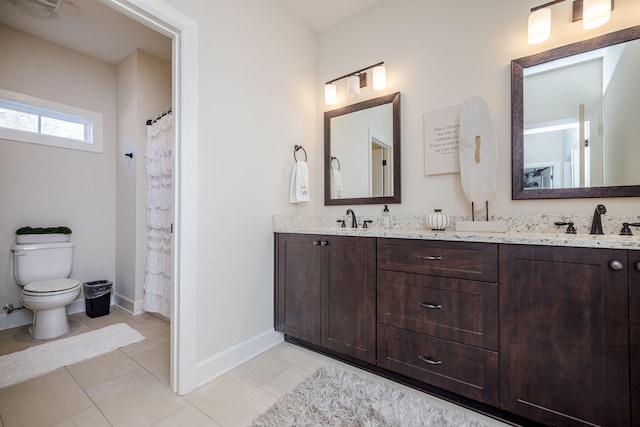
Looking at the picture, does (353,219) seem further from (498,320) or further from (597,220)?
(597,220)

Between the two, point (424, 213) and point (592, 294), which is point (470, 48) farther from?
point (592, 294)

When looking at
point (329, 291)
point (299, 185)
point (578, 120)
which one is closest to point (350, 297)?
point (329, 291)

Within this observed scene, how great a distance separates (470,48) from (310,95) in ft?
4.34

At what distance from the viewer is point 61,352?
1.96m

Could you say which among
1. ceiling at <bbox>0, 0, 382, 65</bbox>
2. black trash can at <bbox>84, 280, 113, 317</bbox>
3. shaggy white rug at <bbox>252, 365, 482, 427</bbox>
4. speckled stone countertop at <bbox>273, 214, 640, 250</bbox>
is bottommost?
shaggy white rug at <bbox>252, 365, 482, 427</bbox>

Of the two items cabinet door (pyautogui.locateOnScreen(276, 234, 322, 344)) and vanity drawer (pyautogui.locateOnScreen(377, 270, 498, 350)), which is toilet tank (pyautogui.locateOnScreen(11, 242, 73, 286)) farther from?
vanity drawer (pyautogui.locateOnScreen(377, 270, 498, 350))

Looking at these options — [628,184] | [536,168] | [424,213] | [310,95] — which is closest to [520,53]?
[536,168]

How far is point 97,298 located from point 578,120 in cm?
403

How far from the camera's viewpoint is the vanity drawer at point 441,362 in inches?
51.6

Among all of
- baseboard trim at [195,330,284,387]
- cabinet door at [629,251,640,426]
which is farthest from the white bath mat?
cabinet door at [629,251,640,426]

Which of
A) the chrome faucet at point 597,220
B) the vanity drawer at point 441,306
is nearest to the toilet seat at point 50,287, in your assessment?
the vanity drawer at point 441,306

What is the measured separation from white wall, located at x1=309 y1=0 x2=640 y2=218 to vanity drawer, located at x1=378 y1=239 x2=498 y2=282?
58 centimetres

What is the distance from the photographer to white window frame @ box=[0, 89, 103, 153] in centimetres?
243

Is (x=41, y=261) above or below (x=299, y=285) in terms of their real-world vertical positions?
above
